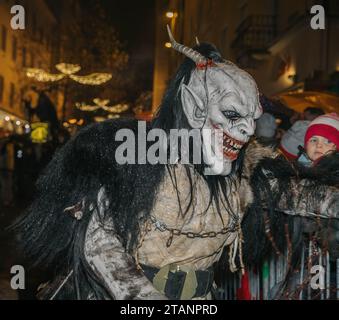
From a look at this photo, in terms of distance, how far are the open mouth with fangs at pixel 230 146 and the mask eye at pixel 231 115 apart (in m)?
0.06

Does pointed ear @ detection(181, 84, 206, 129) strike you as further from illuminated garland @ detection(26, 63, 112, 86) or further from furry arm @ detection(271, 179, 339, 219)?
illuminated garland @ detection(26, 63, 112, 86)

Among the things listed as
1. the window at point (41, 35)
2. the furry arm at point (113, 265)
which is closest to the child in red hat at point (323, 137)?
the furry arm at point (113, 265)

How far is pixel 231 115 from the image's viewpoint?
2.18 meters

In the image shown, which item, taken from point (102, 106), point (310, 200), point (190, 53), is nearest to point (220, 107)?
point (190, 53)

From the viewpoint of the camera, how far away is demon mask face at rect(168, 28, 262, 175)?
218 cm

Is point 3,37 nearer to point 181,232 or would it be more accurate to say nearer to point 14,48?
point 14,48

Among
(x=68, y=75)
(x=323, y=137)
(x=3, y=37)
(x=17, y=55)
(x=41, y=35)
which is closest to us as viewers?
(x=323, y=137)

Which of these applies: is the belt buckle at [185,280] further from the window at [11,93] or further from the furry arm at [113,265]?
the window at [11,93]

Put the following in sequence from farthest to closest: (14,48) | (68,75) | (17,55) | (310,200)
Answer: (17,55) < (14,48) < (68,75) < (310,200)

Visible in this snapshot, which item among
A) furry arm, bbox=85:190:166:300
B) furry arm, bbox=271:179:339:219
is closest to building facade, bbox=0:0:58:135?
furry arm, bbox=271:179:339:219

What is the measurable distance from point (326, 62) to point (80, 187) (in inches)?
501

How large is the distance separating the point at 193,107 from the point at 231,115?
0.14m
